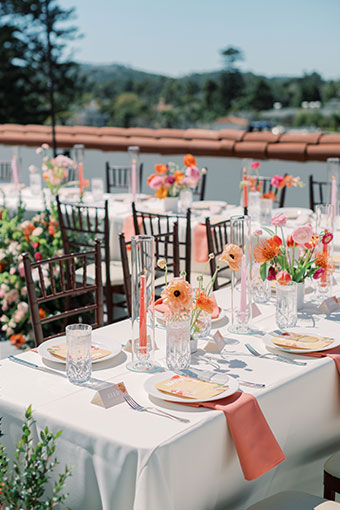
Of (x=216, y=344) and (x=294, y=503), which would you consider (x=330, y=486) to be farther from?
(x=216, y=344)

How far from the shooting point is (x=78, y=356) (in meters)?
1.86

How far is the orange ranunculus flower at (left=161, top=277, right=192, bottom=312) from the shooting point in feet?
6.16

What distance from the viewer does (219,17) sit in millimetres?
65688

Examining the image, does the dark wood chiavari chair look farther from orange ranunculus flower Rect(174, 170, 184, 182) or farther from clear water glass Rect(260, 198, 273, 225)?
clear water glass Rect(260, 198, 273, 225)

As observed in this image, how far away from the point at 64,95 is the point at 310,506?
102ft

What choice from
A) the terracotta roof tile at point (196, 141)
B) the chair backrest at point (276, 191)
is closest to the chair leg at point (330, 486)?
the chair backrest at point (276, 191)

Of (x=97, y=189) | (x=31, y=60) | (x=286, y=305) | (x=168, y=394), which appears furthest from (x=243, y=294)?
(x=31, y=60)

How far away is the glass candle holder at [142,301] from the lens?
6.25 ft

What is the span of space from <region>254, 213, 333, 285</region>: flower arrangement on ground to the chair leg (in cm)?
→ 68

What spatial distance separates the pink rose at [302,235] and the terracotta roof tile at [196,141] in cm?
327

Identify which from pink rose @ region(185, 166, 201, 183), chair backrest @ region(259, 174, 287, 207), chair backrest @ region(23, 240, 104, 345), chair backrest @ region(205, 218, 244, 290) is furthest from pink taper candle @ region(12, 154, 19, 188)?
chair backrest @ region(205, 218, 244, 290)

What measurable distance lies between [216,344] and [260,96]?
1995 inches

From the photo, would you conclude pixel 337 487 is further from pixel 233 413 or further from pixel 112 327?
pixel 112 327

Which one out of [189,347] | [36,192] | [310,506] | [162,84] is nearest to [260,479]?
[310,506]
